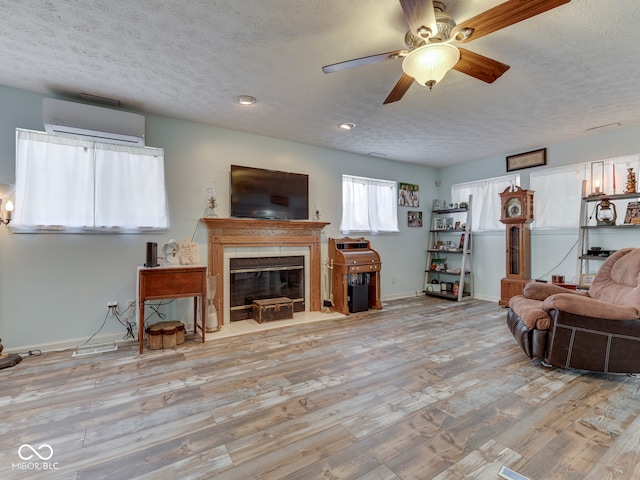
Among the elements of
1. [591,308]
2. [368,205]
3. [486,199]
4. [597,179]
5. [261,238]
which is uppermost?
[597,179]

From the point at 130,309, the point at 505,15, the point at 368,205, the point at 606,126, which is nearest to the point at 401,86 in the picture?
the point at 505,15

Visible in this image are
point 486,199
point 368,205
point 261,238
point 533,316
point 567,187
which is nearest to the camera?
point 533,316

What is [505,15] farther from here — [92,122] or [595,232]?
[595,232]

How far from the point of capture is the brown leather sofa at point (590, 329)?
2.27 m

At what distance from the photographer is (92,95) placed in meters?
2.96

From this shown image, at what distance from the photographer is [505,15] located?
157 cm

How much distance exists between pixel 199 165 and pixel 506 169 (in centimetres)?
480

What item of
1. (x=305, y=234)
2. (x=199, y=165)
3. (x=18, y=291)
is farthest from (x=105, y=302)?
(x=305, y=234)

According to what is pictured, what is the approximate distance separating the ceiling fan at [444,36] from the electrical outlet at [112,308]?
3.13 metres

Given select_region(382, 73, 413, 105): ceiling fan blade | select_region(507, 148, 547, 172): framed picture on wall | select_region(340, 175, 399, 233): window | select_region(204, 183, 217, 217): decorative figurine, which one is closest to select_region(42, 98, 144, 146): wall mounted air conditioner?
select_region(204, 183, 217, 217): decorative figurine

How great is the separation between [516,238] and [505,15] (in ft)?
13.0

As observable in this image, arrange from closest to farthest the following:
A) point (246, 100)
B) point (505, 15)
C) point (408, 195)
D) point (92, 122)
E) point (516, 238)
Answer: point (505, 15), point (92, 122), point (246, 100), point (516, 238), point (408, 195)

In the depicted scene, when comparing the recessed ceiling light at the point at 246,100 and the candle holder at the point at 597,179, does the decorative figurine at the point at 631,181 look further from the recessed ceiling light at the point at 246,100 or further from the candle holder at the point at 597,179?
the recessed ceiling light at the point at 246,100

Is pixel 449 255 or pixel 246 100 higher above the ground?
pixel 246 100
